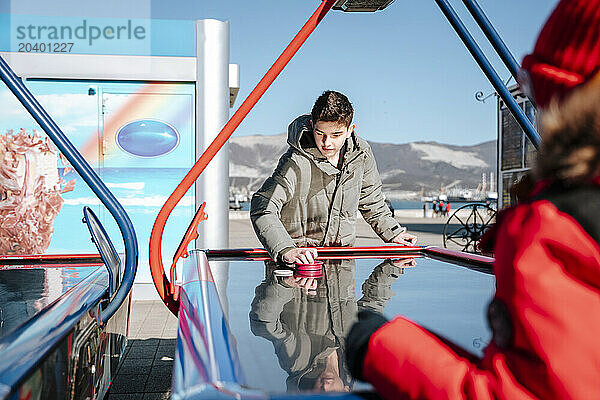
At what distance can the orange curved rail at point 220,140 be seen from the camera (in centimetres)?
147

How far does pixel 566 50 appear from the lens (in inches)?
25.2

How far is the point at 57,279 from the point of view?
1908mm

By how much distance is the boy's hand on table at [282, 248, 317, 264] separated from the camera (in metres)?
2.00

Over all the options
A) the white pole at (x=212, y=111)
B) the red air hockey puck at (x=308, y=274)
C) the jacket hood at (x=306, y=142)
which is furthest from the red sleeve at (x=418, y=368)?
the white pole at (x=212, y=111)

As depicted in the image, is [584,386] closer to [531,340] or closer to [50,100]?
[531,340]

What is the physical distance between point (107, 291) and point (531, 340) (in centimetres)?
121

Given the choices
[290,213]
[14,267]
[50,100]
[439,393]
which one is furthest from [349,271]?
[50,100]

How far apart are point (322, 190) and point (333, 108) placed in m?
0.41

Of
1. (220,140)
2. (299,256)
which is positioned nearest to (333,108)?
(299,256)

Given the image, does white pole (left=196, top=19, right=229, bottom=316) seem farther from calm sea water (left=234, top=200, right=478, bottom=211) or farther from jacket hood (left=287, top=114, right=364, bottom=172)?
calm sea water (left=234, top=200, right=478, bottom=211)

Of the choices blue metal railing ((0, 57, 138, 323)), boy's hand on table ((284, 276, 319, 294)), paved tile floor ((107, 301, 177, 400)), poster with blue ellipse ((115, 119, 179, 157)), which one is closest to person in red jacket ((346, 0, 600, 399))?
boy's hand on table ((284, 276, 319, 294))

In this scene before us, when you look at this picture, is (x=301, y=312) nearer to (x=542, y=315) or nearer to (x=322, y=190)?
(x=542, y=315)

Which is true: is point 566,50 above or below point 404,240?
above

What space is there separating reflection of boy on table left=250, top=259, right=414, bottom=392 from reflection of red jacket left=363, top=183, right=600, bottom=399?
0.22 m
